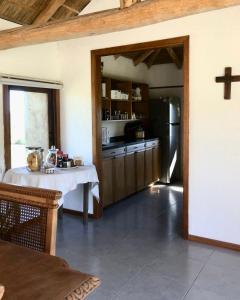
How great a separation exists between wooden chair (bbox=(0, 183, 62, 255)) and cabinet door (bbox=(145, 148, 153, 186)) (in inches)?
165

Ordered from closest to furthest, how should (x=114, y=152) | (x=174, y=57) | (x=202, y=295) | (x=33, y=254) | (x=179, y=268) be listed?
(x=33, y=254)
(x=202, y=295)
(x=179, y=268)
(x=114, y=152)
(x=174, y=57)

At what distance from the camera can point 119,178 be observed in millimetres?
4934

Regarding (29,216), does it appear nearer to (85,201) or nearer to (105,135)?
(85,201)

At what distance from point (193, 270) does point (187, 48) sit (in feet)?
7.37

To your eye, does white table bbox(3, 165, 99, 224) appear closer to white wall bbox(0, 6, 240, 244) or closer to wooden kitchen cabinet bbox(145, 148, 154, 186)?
white wall bbox(0, 6, 240, 244)

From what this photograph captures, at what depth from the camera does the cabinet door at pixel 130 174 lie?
16.9 feet

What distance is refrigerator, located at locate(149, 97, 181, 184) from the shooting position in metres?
6.25

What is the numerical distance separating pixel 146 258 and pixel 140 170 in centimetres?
261

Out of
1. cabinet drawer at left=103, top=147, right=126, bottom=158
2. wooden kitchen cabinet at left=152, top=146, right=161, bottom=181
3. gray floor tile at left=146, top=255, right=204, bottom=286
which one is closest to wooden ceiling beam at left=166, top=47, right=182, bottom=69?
wooden kitchen cabinet at left=152, top=146, right=161, bottom=181

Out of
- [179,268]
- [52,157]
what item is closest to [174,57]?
[52,157]

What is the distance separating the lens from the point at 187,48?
337cm

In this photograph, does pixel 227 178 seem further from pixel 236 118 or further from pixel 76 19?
pixel 76 19

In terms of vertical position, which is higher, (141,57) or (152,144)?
(141,57)

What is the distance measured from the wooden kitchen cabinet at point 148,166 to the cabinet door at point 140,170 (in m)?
0.13
